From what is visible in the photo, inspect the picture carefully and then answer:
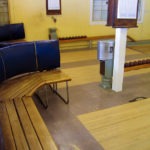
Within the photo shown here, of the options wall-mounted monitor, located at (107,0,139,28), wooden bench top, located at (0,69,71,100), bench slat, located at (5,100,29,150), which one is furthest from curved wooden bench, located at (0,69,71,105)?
wall-mounted monitor, located at (107,0,139,28)

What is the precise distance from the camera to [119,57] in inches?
142

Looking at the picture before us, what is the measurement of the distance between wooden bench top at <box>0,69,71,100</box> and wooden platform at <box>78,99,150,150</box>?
68cm

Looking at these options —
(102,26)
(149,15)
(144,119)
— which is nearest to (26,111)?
(144,119)

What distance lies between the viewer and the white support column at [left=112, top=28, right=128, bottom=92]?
354cm

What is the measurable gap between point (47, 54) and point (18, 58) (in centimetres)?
48

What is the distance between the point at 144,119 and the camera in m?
2.91

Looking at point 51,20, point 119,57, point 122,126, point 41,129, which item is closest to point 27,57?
point 119,57

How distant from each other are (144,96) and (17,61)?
6.79 ft

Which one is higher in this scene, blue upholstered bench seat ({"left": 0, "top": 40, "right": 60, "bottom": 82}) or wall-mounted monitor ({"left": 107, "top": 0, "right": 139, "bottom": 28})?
wall-mounted monitor ({"left": 107, "top": 0, "right": 139, "bottom": 28})

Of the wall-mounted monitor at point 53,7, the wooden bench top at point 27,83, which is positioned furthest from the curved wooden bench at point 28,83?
the wall-mounted monitor at point 53,7

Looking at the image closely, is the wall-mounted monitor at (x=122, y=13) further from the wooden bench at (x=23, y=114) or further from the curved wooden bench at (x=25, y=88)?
the wooden bench at (x=23, y=114)

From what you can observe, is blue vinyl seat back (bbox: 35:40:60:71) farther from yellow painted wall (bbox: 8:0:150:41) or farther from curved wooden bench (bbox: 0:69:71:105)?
yellow painted wall (bbox: 8:0:150:41)

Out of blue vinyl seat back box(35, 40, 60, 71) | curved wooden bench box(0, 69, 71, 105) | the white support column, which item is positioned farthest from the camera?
the white support column

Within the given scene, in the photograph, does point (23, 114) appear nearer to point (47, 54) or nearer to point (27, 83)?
point (27, 83)
